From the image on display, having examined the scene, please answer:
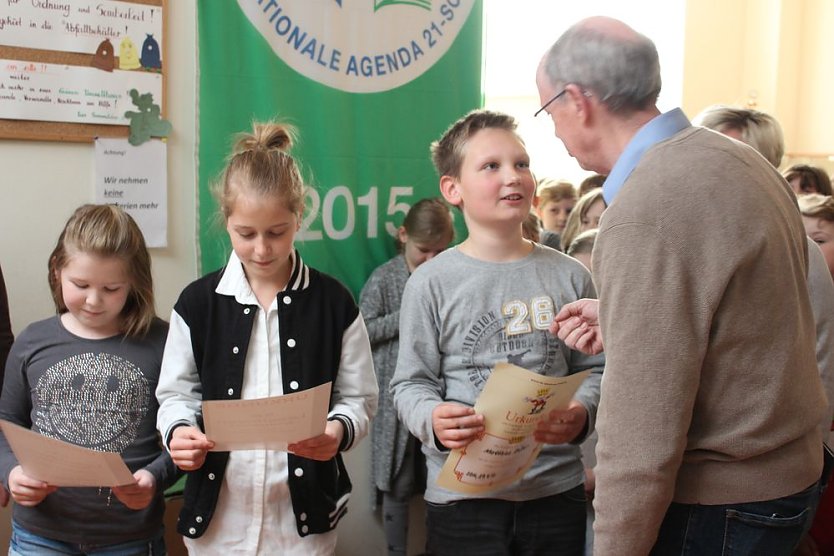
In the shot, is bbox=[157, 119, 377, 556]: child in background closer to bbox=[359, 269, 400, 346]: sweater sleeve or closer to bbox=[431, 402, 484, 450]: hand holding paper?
bbox=[431, 402, 484, 450]: hand holding paper

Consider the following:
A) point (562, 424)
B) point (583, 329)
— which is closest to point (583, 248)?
point (562, 424)

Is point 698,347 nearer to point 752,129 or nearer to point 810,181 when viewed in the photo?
point 752,129

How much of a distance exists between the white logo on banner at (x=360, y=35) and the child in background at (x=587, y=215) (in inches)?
28.1

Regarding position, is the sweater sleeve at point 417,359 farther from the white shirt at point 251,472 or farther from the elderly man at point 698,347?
the elderly man at point 698,347

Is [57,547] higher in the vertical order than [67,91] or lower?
lower

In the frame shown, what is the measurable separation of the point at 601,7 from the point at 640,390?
4.72 meters

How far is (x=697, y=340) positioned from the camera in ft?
4.04

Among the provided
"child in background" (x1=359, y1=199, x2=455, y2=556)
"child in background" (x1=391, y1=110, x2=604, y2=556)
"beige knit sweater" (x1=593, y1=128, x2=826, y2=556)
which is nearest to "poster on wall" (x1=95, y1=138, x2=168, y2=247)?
"child in background" (x1=359, y1=199, x2=455, y2=556)

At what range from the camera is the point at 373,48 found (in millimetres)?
2973

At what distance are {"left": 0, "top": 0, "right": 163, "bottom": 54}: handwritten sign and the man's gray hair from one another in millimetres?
1460

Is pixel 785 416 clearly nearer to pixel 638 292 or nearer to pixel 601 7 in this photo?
pixel 638 292

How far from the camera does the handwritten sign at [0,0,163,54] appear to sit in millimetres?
2230

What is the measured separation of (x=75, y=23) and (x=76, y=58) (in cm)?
9

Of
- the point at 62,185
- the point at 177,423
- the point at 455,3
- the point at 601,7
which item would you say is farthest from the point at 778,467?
the point at 601,7
